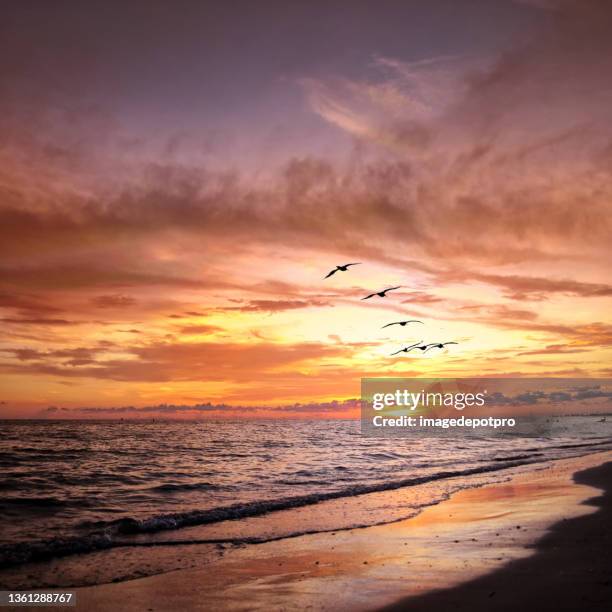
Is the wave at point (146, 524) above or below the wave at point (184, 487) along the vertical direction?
above

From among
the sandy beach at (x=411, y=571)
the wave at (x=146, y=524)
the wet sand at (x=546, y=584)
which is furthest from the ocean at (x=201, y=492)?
the wet sand at (x=546, y=584)

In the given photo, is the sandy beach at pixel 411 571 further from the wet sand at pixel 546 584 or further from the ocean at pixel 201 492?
the ocean at pixel 201 492

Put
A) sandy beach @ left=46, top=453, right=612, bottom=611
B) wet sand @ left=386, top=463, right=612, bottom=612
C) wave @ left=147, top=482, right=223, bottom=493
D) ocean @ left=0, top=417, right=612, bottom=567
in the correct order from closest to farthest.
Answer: wet sand @ left=386, top=463, right=612, bottom=612
sandy beach @ left=46, top=453, right=612, bottom=611
ocean @ left=0, top=417, right=612, bottom=567
wave @ left=147, top=482, right=223, bottom=493

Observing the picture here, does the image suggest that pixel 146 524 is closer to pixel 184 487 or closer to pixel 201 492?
pixel 201 492

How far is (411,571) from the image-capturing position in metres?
10.6

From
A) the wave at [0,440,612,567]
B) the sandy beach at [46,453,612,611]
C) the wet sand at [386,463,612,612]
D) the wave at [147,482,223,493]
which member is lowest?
the wave at [147,482,223,493]

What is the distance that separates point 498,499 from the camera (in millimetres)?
20453

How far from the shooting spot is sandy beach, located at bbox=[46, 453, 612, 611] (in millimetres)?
8875

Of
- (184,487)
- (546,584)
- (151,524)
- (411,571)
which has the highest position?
(546,584)

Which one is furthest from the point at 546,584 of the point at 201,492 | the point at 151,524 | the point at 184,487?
the point at 184,487

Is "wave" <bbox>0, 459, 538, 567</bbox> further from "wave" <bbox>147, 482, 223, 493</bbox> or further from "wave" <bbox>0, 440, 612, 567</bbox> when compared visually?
"wave" <bbox>147, 482, 223, 493</bbox>

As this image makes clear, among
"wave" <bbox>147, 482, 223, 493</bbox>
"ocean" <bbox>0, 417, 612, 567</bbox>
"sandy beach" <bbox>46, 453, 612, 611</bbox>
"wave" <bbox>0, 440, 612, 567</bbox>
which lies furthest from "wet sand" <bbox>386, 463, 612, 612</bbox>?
"wave" <bbox>147, 482, 223, 493</bbox>

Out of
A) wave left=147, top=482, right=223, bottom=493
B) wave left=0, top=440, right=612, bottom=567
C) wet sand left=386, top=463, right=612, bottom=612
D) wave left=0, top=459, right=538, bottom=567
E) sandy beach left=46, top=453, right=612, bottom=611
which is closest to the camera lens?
wet sand left=386, top=463, right=612, bottom=612

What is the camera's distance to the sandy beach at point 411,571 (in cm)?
888
